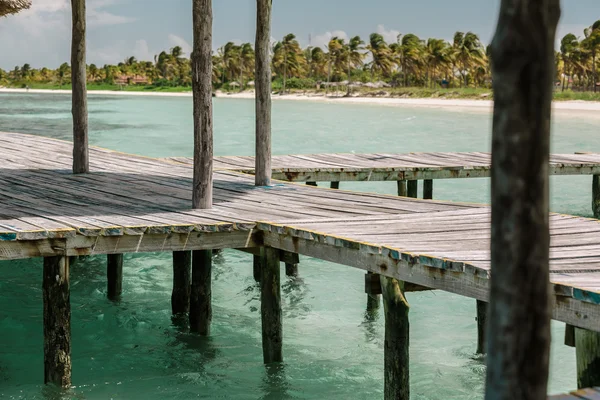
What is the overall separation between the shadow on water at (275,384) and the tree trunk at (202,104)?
1.71 metres

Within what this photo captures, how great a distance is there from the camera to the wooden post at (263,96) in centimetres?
1002

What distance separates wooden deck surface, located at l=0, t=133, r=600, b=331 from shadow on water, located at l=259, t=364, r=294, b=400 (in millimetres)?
1254

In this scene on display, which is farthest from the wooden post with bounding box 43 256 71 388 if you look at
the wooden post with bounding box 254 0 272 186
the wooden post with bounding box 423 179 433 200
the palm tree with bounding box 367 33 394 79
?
the palm tree with bounding box 367 33 394 79

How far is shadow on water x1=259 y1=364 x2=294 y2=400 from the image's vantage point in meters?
7.70

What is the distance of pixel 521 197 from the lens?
2.23 metres

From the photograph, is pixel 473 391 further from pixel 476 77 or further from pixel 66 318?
pixel 476 77

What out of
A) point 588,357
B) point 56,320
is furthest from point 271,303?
point 588,357

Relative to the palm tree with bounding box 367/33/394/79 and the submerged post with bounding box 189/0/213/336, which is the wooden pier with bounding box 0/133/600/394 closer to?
the submerged post with bounding box 189/0/213/336

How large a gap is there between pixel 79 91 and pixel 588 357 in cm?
789

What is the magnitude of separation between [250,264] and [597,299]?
9.00 metres

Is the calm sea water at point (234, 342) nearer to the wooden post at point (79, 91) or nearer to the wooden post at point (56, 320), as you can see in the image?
the wooden post at point (56, 320)

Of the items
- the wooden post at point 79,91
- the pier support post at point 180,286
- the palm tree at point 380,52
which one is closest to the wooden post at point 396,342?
the pier support post at point 180,286

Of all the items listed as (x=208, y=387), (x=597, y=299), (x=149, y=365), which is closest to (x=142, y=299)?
(x=149, y=365)

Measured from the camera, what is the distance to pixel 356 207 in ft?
28.0
